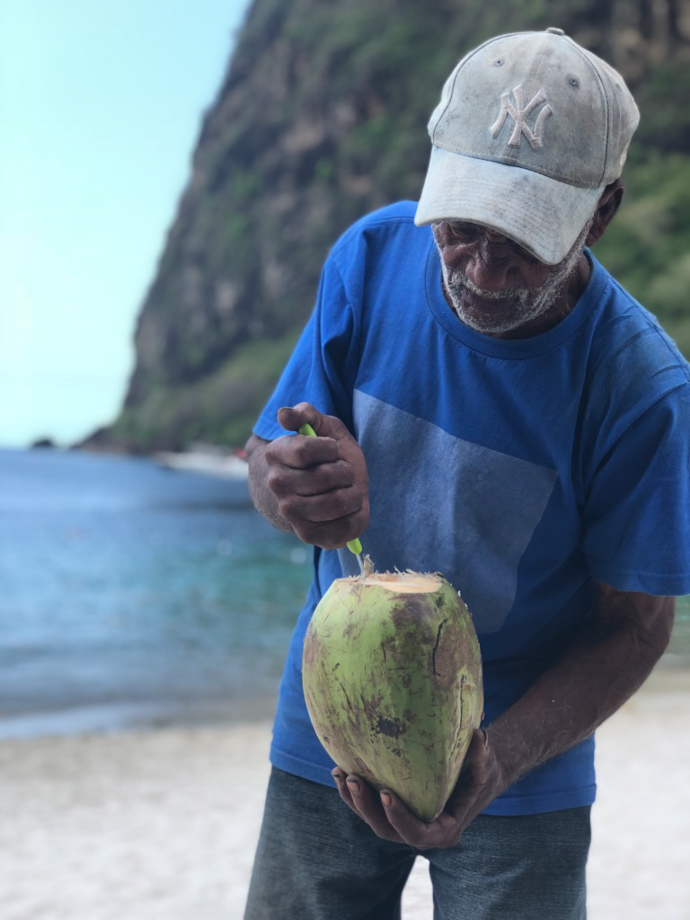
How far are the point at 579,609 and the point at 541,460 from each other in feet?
0.97

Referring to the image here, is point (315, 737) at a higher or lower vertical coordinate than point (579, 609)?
lower

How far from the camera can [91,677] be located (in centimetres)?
1250

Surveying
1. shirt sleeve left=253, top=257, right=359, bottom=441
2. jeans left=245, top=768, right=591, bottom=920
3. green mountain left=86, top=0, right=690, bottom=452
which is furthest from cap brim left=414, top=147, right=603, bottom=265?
green mountain left=86, top=0, right=690, bottom=452

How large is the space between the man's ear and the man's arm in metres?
0.57

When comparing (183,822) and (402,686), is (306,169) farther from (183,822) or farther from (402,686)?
(402,686)

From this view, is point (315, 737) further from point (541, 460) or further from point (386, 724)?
point (541, 460)

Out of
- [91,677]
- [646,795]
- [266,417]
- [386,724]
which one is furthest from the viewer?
[91,677]

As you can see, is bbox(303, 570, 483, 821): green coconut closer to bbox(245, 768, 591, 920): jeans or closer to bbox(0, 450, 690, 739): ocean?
bbox(245, 768, 591, 920): jeans

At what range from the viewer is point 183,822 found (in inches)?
258

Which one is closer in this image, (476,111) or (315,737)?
(476,111)

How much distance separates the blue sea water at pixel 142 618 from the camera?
36.2 feet

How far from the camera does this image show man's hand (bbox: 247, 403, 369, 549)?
1350 mm

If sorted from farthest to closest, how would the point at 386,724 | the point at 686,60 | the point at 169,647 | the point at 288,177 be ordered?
the point at 288,177 → the point at 686,60 → the point at 169,647 → the point at 386,724

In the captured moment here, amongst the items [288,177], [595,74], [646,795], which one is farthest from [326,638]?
[288,177]
